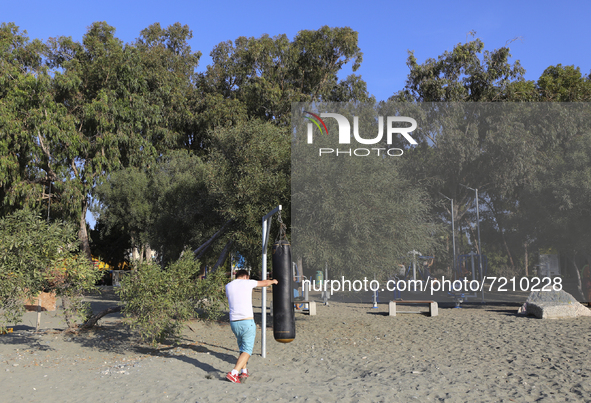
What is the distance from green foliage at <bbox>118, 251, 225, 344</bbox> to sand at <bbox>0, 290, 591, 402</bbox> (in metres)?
0.72

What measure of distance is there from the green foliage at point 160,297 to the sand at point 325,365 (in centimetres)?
72

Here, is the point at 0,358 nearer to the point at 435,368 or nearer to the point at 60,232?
the point at 60,232

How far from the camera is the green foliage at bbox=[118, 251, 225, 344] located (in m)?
9.30

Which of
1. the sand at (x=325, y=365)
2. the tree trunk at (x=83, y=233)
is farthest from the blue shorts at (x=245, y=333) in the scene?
the tree trunk at (x=83, y=233)

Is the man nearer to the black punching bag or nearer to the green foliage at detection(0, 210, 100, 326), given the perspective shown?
the black punching bag

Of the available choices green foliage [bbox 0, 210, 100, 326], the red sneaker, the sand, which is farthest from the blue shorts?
green foliage [bbox 0, 210, 100, 326]

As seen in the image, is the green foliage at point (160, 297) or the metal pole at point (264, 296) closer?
the green foliage at point (160, 297)

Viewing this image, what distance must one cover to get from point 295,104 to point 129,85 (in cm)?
1015

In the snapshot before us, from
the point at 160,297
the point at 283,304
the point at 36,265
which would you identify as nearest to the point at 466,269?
the point at 283,304

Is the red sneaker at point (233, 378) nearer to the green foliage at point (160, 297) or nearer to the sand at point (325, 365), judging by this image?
the sand at point (325, 365)

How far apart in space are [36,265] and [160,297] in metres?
2.33

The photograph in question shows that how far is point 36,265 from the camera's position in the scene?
8.82 metres

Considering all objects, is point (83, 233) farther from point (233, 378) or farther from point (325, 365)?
point (233, 378)

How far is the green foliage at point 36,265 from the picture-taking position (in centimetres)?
855
